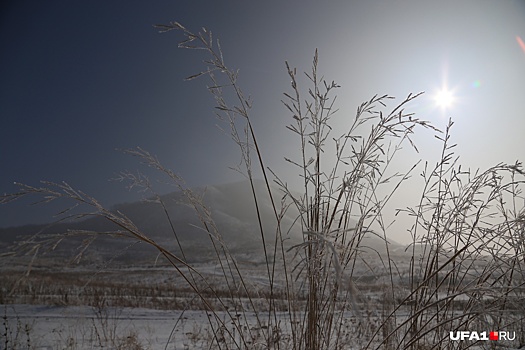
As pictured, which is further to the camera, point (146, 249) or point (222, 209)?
point (222, 209)

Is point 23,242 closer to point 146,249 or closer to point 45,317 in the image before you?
point 45,317

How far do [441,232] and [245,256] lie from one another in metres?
43.6

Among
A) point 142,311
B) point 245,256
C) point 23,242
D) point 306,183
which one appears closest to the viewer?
point 23,242

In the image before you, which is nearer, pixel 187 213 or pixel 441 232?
pixel 441 232

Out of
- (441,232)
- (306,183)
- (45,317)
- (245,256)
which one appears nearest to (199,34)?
(306,183)

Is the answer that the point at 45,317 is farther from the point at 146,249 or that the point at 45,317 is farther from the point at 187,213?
the point at 187,213

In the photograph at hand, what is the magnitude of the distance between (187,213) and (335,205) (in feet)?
347

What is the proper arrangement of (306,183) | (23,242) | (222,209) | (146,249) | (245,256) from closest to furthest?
(23,242) → (306,183) → (245,256) → (146,249) → (222,209)

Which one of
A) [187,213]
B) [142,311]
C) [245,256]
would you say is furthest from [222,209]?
[142,311]

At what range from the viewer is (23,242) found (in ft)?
3.59

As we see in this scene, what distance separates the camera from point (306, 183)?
5.84 feet

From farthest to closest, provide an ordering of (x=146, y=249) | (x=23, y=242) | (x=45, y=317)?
(x=146, y=249) < (x=45, y=317) < (x=23, y=242)

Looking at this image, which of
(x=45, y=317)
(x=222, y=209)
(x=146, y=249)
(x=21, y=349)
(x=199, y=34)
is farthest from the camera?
(x=222, y=209)

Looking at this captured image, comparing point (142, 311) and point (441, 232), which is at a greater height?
point (441, 232)
